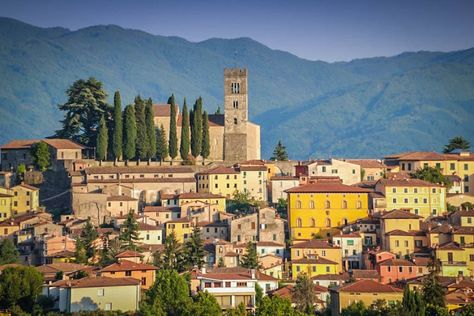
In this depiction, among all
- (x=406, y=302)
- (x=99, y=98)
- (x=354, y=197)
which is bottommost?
(x=406, y=302)

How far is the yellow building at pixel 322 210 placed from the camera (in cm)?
7644

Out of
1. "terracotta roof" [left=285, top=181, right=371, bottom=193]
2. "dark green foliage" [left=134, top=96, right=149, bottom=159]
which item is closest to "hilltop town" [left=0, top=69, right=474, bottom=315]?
"dark green foliage" [left=134, top=96, right=149, bottom=159]

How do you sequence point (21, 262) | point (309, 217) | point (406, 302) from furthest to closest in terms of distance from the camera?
point (309, 217) < point (21, 262) < point (406, 302)

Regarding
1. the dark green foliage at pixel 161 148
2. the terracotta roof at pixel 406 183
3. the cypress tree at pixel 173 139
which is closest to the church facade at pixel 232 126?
the cypress tree at pixel 173 139

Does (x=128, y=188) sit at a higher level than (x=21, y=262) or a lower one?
higher

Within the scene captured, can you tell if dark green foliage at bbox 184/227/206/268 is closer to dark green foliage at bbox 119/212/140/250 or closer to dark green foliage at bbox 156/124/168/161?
dark green foliage at bbox 119/212/140/250

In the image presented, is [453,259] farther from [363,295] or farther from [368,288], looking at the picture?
[363,295]

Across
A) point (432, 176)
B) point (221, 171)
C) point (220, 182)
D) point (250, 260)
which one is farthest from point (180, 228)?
point (432, 176)

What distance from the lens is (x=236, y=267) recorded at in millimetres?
67375

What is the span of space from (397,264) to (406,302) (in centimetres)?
1007

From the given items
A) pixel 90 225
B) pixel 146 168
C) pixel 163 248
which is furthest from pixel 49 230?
pixel 146 168

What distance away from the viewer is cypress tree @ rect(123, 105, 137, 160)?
88.5m

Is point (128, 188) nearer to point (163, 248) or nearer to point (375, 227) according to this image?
point (163, 248)

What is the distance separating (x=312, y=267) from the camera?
6900 cm
